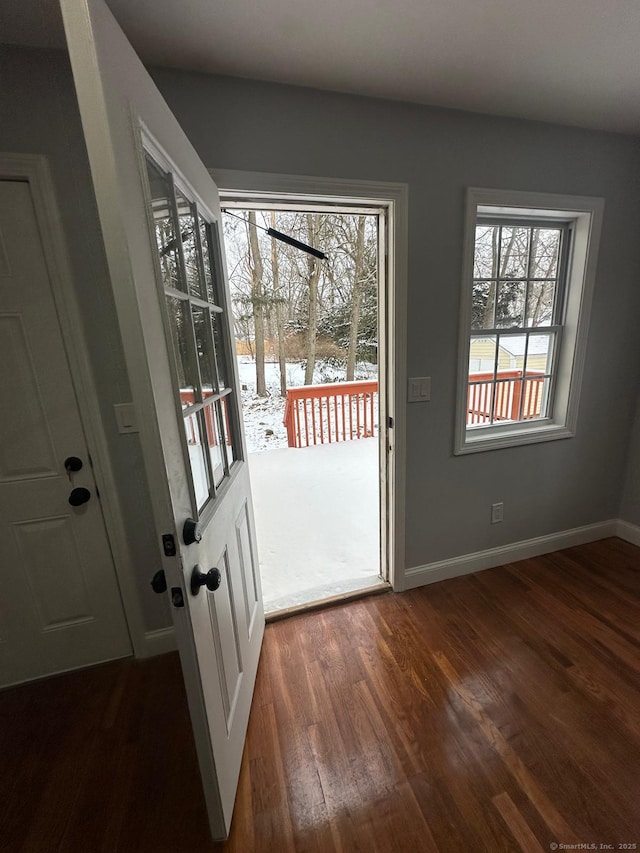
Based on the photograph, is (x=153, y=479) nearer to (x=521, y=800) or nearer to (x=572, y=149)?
(x=521, y=800)

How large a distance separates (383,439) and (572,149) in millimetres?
1767

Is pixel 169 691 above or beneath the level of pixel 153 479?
beneath

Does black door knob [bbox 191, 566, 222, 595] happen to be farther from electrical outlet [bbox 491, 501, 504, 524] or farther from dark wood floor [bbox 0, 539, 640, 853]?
electrical outlet [bbox 491, 501, 504, 524]

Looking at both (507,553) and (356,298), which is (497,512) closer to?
(507,553)

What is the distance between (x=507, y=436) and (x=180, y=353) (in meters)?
1.88

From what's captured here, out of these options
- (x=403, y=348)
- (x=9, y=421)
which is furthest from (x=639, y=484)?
(x=9, y=421)

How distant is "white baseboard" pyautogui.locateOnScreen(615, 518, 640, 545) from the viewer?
91.0 inches

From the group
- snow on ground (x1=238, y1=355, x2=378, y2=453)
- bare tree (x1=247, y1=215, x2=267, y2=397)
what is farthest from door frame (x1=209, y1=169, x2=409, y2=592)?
snow on ground (x1=238, y1=355, x2=378, y2=453)

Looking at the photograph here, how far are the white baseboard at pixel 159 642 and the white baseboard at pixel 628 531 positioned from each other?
9.64 feet

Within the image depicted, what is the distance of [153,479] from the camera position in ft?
2.39

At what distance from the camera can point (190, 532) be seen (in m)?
0.82

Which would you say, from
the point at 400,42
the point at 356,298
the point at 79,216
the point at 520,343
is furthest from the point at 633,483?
the point at 356,298

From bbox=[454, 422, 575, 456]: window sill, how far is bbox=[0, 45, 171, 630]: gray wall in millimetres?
1658

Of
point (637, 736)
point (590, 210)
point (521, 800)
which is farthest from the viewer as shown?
point (590, 210)
